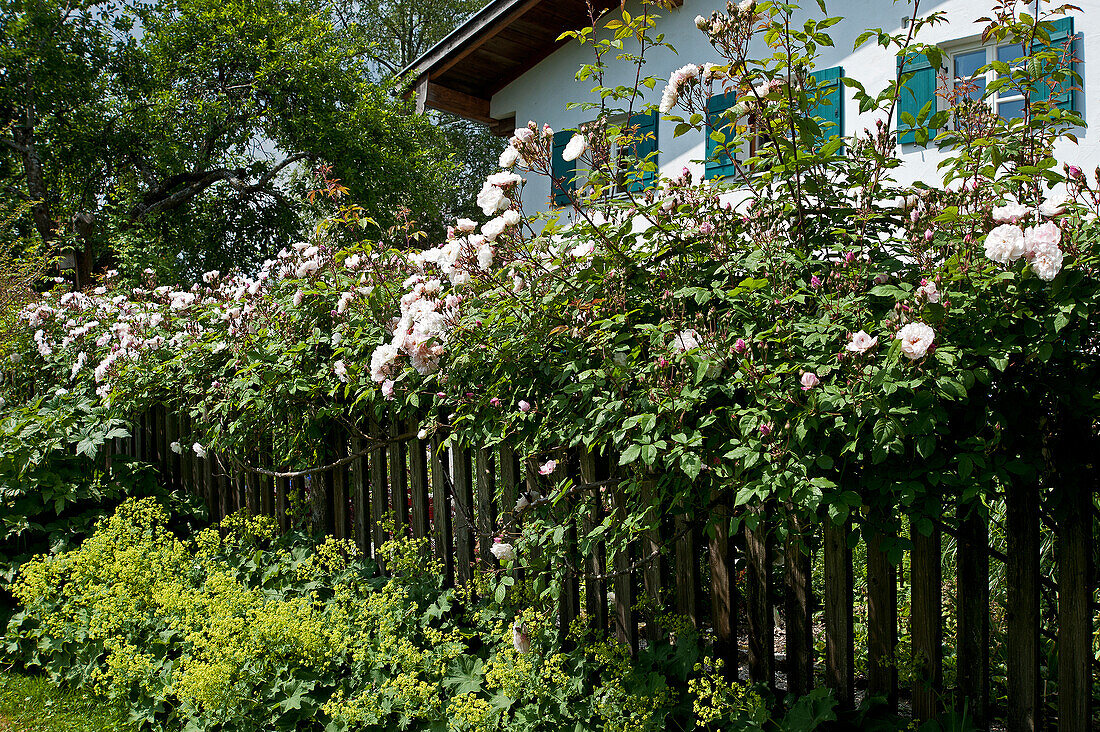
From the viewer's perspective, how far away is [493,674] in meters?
2.21

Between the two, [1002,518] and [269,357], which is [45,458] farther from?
[1002,518]

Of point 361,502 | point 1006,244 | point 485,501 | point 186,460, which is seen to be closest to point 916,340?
point 1006,244

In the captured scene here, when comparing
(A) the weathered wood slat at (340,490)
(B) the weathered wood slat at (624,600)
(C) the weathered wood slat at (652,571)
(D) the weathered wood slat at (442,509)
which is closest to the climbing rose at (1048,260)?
(C) the weathered wood slat at (652,571)

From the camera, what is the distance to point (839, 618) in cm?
198

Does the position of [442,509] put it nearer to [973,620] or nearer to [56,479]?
[973,620]

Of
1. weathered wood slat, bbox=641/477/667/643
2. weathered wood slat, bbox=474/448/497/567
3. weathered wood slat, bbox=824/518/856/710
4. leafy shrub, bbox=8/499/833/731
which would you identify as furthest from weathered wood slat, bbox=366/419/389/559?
weathered wood slat, bbox=824/518/856/710

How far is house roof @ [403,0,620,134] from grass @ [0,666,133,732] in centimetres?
730

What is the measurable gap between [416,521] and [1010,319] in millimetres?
2118

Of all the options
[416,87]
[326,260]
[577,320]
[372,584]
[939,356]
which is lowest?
[372,584]

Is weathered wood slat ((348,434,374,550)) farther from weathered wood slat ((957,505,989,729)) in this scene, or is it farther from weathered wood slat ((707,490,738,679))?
weathered wood slat ((957,505,989,729))

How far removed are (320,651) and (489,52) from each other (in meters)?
8.41

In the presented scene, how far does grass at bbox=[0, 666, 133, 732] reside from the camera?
2.98m

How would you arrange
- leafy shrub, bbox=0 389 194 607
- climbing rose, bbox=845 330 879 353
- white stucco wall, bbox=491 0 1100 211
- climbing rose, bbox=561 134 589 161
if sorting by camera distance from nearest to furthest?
climbing rose, bbox=845 330 879 353 → climbing rose, bbox=561 134 589 161 → leafy shrub, bbox=0 389 194 607 → white stucco wall, bbox=491 0 1100 211

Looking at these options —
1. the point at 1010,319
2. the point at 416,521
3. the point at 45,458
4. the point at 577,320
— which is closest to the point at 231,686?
the point at 416,521
